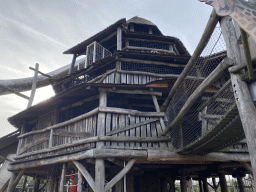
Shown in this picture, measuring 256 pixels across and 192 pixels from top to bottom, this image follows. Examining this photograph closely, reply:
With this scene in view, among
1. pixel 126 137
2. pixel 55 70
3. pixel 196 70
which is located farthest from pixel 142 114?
pixel 55 70

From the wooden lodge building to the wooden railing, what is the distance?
0.03 metres

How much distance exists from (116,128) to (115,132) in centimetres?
20

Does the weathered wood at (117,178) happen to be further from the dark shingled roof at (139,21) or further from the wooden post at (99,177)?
the dark shingled roof at (139,21)

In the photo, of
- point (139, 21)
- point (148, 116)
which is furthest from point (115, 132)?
point (139, 21)

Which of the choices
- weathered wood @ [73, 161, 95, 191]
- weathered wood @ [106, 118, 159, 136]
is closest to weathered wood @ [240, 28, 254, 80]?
weathered wood @ [106, 118, 159, 136]

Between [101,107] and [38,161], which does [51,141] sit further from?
[101,107]

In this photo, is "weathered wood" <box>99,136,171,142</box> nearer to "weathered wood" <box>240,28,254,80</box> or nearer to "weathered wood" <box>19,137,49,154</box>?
"weathered wood" <box>19,137,49,154</box>

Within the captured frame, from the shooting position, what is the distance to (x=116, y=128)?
22.8ft

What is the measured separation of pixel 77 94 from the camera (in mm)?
8375

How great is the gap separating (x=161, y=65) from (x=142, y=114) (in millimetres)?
4419

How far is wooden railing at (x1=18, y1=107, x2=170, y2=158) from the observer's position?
6677mm

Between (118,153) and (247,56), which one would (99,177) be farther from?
(247,56)

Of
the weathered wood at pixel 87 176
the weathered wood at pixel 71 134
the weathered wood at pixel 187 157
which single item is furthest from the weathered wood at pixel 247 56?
the weathered wood at pixel 71 134

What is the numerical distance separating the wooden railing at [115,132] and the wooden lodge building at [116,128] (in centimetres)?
3
